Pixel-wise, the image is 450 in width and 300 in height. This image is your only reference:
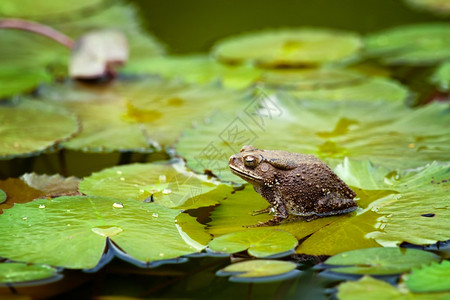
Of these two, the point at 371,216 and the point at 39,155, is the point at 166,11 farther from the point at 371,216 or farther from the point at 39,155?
the point at 371,216

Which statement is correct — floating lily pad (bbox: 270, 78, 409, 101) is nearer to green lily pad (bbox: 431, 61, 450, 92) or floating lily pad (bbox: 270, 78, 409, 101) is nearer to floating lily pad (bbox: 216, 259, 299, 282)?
green lily pad (bbox: 431, 61, 450, 92)

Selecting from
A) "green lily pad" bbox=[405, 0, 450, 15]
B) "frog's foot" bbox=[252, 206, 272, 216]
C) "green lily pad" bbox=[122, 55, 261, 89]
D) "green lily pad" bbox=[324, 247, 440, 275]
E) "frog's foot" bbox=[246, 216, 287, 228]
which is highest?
"green lily pad" bbox=[405, 0, 450, 15]

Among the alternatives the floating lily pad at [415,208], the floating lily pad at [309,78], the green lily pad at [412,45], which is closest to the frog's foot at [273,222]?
the floating lily pad at [415,208]

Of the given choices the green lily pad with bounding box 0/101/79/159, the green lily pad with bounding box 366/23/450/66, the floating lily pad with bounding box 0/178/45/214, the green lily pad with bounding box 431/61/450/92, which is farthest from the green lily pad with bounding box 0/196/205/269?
the green lily pad with bounding box 366/23/450/66

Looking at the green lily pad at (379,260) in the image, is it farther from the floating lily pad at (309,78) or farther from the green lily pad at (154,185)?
the floating lily pad at (309,78)

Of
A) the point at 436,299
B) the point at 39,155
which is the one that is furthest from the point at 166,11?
the point at 436,299

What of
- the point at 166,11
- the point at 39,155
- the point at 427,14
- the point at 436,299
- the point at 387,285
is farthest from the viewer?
the point at 166,11
